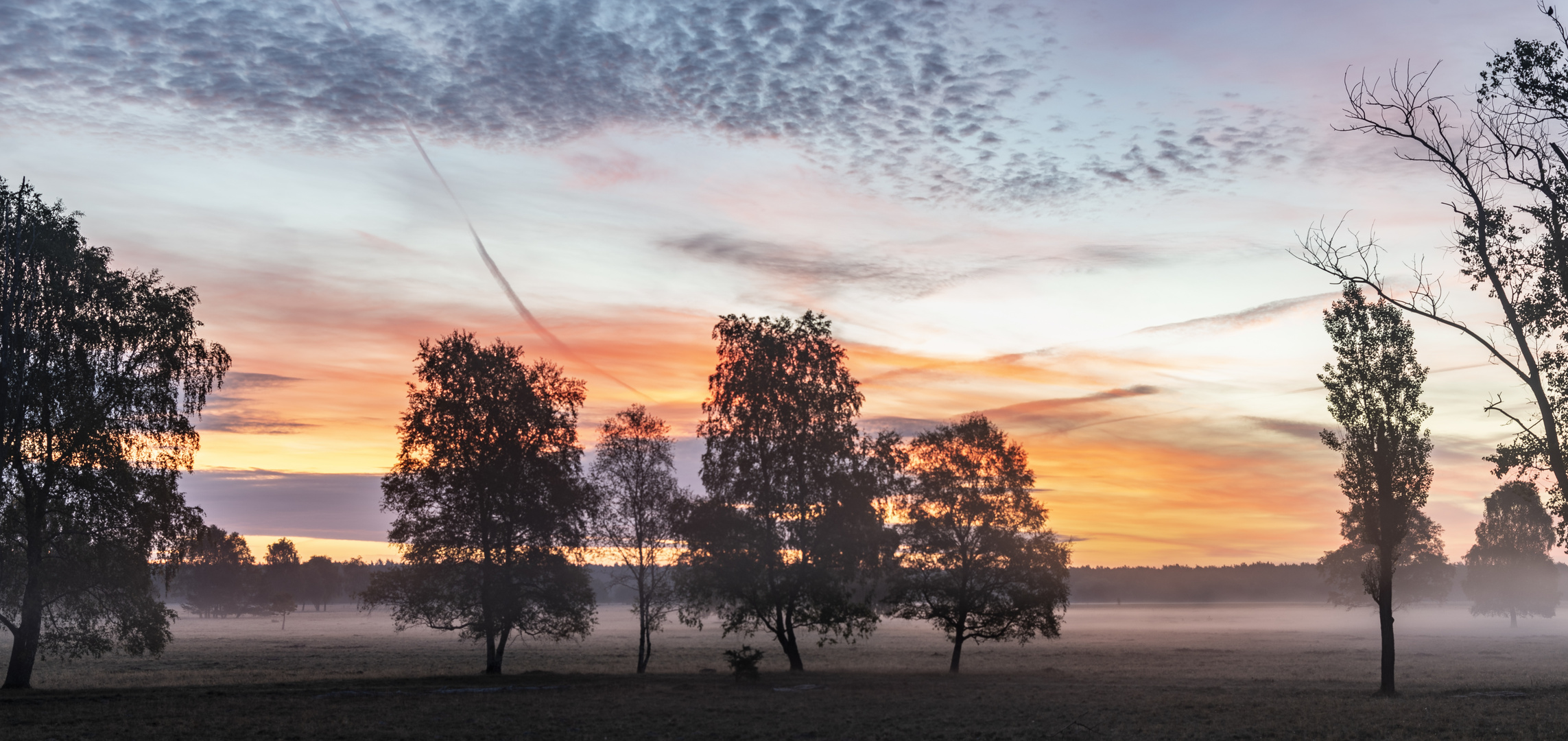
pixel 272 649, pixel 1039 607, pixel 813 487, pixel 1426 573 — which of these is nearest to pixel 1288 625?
pixel 1426 573

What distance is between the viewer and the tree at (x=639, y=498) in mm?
48938

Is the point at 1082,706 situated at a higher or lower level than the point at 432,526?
lower

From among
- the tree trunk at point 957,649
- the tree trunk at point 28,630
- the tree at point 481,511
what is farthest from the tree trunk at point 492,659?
the tree trunk at point 957,649

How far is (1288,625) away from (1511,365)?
12934cm

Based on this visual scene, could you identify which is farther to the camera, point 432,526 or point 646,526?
point 646,526

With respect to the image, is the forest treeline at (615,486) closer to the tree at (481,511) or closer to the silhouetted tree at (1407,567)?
the tree at (481,511)

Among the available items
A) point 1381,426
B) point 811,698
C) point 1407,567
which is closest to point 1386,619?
point 1381,426

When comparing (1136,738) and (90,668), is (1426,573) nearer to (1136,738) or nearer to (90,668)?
(1136,738)

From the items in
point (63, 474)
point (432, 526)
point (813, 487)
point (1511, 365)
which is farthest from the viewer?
point (813, 487)

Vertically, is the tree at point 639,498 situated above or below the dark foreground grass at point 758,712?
above

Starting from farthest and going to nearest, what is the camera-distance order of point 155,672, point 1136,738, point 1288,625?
point 1288,625 → point 155,672 → point 1136,738

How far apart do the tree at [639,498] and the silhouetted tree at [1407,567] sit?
45.1m

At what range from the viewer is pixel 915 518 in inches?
1922

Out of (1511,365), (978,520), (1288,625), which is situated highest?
(1511,365)
